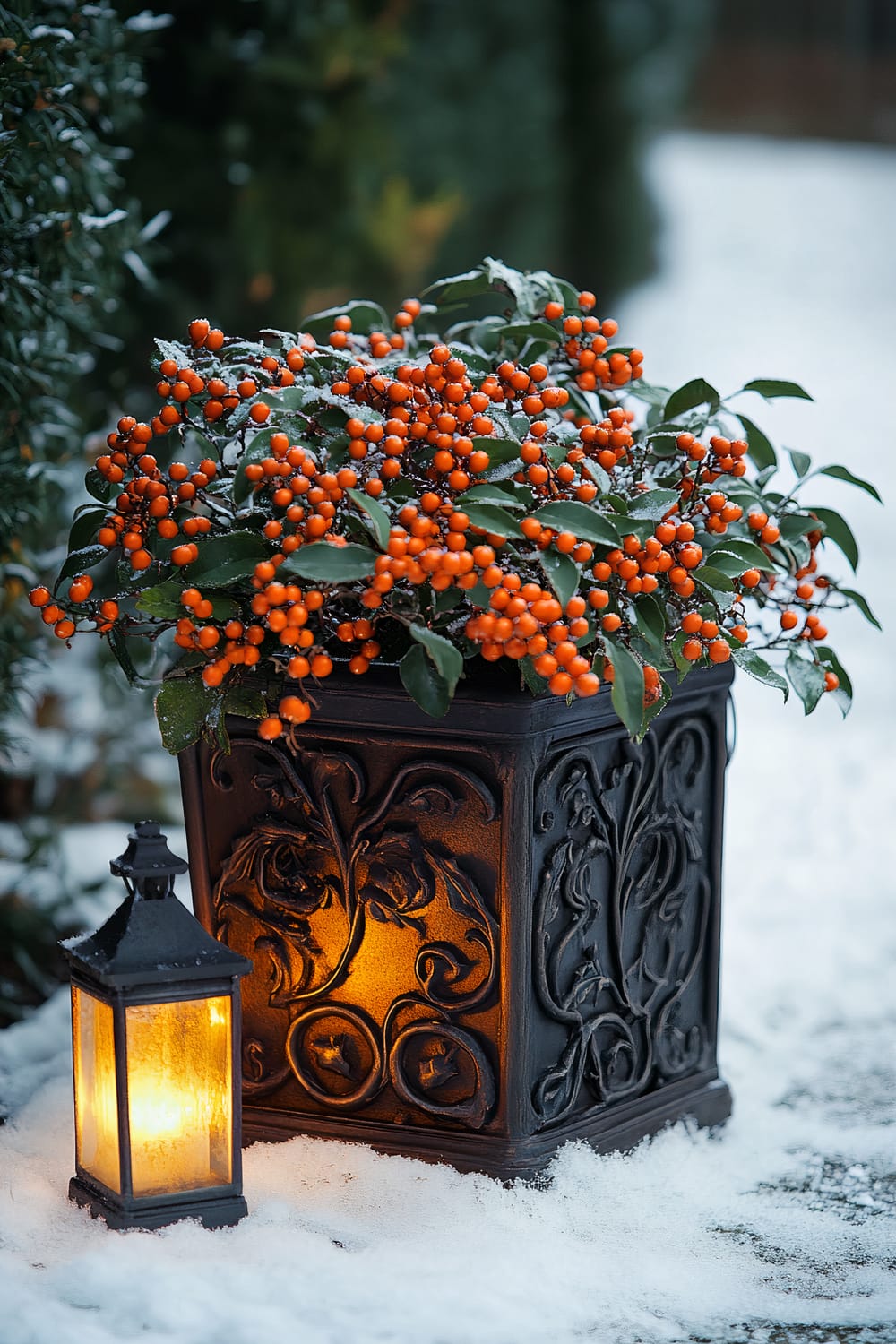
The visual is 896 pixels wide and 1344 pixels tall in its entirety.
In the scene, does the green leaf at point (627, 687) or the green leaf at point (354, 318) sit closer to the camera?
the green leaf at point (627, 687)

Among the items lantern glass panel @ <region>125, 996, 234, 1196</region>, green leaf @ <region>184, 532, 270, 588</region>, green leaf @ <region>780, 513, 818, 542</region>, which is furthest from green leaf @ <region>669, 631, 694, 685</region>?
lantern glass panel @ <region>125, 996, 234, 1196</region>

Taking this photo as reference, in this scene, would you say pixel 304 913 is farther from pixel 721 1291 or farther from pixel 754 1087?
pixel 754 1087

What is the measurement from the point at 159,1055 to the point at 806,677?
0.60m

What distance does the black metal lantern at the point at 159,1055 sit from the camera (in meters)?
1.06

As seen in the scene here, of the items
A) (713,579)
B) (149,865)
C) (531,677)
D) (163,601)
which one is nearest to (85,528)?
(163,601)

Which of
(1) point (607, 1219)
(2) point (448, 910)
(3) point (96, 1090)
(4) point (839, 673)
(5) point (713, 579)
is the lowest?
(1) point (607, 1219)

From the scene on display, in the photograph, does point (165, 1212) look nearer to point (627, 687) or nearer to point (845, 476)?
point (627, 687)

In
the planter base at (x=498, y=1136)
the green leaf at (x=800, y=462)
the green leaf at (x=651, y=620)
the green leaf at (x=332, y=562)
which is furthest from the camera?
the green leaf at (x=800, y=462)

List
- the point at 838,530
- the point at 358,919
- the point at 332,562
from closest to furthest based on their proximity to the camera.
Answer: the point at 332,562, the point at 358,919, the point at 838,530

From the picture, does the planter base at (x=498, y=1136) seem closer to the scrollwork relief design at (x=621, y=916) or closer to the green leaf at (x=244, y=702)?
the scrollwork relief design at (x=621, y=916)

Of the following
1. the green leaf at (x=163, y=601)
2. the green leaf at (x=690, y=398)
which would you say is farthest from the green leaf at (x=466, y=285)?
the green leaf at (x=163, y=601)

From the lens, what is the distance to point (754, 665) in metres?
1.15

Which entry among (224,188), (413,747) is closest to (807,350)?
(224,188)

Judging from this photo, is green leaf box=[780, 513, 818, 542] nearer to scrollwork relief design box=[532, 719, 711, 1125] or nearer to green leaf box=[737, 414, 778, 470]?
green leaf box=[737, 414, 778, 470]
